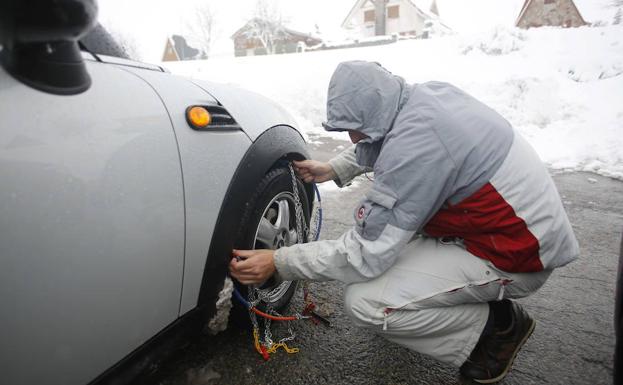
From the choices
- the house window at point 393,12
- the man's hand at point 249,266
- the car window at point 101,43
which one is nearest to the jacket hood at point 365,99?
the man's hand at point 249,266

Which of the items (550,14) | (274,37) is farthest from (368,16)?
(550,14)

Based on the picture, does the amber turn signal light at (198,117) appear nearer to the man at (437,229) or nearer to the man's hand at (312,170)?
the man at (437,229)

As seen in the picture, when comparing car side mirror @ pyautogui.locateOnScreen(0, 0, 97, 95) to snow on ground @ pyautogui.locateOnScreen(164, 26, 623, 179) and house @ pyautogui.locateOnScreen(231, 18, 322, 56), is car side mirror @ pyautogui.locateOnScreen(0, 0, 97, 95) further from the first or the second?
house @ pyautogui.locateOnScreen(231, 18, 322, 56)

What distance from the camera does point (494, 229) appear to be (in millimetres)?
1467

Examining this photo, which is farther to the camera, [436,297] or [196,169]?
[436,297]

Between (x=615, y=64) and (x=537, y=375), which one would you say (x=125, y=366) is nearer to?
(x=537, y=375)

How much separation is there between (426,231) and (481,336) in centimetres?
52

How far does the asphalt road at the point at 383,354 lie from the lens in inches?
62.4

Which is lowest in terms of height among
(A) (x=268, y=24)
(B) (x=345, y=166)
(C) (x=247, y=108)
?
(B) (x=345, y=166)

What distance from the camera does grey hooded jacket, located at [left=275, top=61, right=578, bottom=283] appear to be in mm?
1361

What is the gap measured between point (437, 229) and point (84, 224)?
1319mm

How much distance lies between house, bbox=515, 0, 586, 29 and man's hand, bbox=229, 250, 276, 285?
32.0 meters

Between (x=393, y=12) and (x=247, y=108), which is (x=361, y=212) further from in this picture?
(x=393, y=12)

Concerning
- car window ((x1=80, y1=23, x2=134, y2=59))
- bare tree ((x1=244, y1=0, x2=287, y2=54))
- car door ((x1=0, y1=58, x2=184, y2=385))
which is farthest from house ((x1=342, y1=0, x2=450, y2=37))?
car door ((x1=0, y1=58, x2=184, y2=385))
